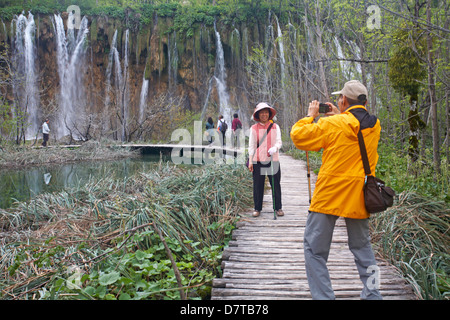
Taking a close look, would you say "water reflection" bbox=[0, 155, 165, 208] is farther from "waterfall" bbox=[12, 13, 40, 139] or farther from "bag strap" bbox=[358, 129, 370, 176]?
"waterfall" bbox=[12, 13, 40, 139]

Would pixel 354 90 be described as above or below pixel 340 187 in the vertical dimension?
above

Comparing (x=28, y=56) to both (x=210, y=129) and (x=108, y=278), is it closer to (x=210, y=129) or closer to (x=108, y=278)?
(x=210, y=129)

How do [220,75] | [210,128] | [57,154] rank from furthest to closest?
[220,75]
[210,128]
[57,154]

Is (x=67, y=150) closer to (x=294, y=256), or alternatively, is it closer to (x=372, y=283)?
(x=294, y=256)

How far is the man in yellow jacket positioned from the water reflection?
23.8 ft

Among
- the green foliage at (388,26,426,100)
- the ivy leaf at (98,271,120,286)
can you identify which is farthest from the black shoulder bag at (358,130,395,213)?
the green foliage at (388,26,426,100)

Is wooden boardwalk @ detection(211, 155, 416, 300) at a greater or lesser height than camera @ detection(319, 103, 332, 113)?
lesser

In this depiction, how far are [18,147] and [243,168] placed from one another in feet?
43.5

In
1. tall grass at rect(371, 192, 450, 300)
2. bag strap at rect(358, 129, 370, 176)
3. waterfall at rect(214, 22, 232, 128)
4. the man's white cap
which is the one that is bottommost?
tall grass at rect(371, 192, 450, 300)

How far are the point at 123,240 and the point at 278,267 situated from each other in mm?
1672

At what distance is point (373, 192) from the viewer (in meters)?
2.50

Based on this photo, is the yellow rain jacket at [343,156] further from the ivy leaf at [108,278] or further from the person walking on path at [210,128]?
the person walking on path at [210,128]

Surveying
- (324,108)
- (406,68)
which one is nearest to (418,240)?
(324,108)

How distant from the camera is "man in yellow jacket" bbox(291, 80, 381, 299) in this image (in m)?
2.55
